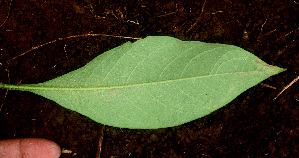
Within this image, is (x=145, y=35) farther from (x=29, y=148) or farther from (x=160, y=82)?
(x=29, y=148)

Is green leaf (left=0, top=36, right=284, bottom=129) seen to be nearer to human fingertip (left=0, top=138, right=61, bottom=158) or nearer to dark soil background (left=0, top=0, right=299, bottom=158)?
dark soil background (left=0, top=0, right=299, bottom=158)

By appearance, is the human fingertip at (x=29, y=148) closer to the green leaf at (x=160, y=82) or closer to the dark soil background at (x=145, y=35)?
the dark soil background at (x=145, y=35)

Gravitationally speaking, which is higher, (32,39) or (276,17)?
(276,17)

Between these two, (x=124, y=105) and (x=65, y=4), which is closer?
(x=124, y=105)

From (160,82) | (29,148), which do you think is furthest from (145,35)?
(29,148)

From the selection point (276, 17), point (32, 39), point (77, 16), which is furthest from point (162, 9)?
point (32, 39)

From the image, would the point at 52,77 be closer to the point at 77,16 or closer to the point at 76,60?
the point at 76,60

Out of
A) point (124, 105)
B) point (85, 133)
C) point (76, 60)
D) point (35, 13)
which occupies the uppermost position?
point (35, 13)
